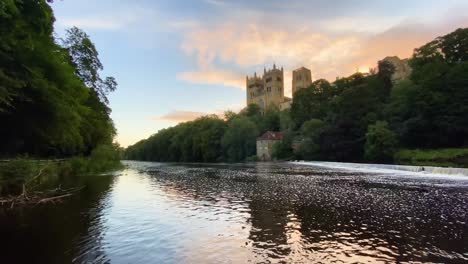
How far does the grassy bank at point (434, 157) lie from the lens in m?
54.5

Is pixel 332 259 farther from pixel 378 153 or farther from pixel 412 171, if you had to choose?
pixel 378 153

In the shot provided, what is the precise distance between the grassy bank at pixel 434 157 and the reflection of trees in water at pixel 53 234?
2068 inches

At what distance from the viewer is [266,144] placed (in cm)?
12988

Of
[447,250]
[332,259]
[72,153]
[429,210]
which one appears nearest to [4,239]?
[332,259]

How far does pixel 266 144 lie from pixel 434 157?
245 feet

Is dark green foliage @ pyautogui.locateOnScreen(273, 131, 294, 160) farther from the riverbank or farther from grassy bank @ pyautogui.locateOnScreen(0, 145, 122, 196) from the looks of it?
the riverbank

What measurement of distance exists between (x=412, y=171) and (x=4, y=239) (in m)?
49.5

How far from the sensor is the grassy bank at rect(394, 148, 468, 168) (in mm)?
54494

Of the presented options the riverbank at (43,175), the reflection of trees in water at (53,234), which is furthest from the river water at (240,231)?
the riverbank at (43,175)

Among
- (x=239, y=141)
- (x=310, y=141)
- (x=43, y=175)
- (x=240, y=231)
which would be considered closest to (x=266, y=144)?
(x=239, y=141)

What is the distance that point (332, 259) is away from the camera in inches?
412

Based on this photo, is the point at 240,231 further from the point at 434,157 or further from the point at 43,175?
the point at 434,157

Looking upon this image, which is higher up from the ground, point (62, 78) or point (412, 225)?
point (62, 78)

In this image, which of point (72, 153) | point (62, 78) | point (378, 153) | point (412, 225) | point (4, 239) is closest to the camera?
point (4, 239)
